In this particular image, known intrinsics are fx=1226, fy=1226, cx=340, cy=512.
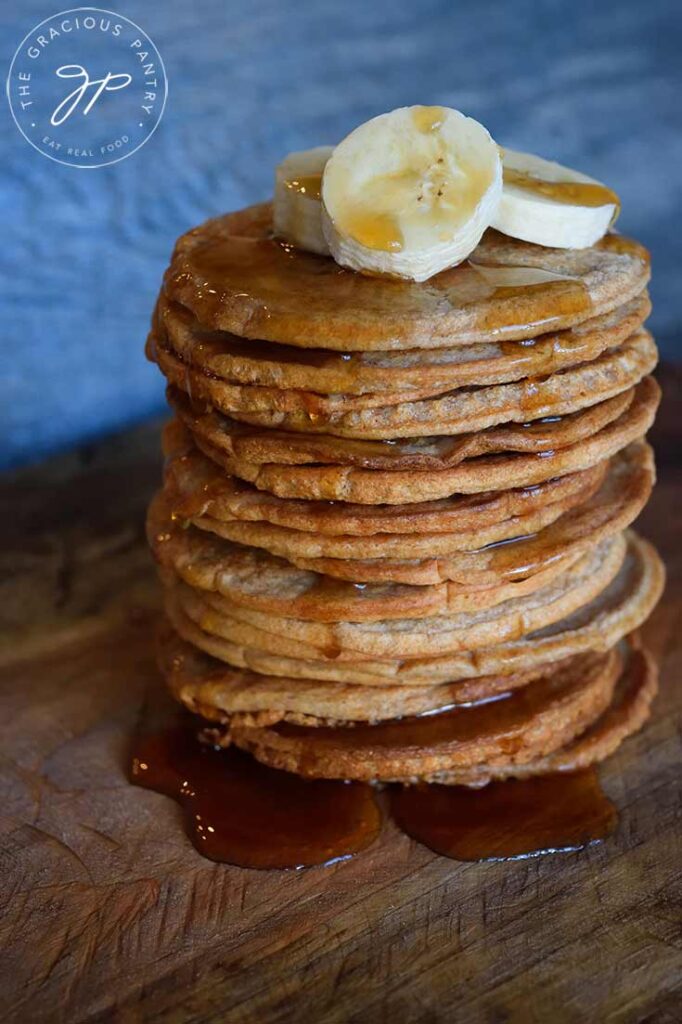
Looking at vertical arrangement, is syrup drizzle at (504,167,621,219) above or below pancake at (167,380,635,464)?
above

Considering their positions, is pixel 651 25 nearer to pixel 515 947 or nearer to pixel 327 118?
pixel 327 118

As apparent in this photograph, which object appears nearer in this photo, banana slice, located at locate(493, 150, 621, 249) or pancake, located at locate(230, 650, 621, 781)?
banana slice, located at locate(493, 150, 621, 249)

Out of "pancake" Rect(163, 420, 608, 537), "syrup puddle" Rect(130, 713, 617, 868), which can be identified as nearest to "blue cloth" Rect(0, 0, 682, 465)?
"pancake" Rect(163, 420, 608, 537)

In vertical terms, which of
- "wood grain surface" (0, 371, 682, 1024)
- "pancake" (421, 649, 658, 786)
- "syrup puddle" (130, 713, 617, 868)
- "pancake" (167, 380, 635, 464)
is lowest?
"wood grain surface" (0, 371, 682, 1024)

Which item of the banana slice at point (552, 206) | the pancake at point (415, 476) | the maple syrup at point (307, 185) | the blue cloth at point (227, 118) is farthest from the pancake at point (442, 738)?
the blue cloth at point (227, 118)

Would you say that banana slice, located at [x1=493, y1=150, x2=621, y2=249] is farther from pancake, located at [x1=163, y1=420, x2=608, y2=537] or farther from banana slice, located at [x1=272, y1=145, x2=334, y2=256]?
pancake, located at [x1=163, y1=420, x2=608, y2=537]

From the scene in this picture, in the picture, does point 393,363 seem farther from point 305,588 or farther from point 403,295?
point 305,588

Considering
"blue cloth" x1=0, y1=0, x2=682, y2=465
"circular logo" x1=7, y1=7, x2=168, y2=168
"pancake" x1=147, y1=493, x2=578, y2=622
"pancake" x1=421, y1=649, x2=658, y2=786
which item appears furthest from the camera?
"blue cloth" x1=0, y1=0, x2=682, y2=465
